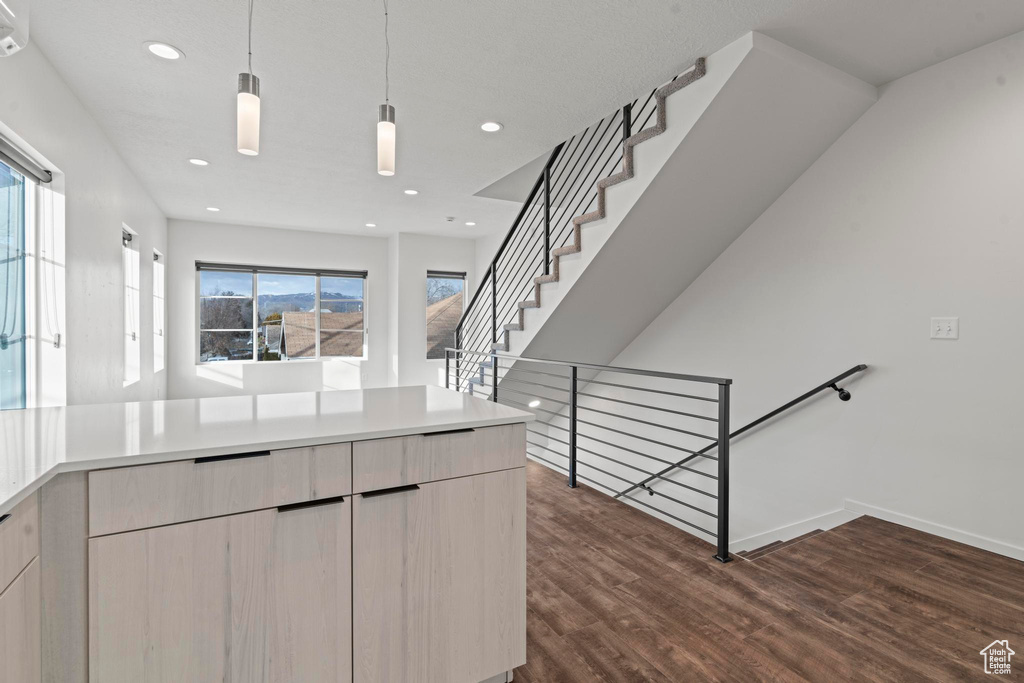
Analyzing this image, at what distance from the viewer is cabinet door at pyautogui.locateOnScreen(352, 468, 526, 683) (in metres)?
1.37

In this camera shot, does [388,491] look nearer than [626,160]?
Yes

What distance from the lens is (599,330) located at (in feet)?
13.8

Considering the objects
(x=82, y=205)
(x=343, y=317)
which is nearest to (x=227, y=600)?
(x=82, y=205)

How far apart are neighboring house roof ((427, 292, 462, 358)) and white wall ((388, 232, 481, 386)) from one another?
0.62 ft

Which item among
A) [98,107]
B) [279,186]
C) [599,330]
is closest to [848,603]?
[599,330]

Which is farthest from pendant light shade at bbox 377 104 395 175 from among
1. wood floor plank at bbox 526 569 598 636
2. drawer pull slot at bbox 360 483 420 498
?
wood floor plank at bbox 526 569 598 636

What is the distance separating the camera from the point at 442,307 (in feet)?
24.1

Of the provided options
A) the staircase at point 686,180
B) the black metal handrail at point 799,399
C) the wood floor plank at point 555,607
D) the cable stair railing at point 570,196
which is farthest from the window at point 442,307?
the wood floor plank at point 555,607

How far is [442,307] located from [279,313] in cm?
221

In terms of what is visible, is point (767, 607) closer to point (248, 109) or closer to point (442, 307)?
point (248, 109)

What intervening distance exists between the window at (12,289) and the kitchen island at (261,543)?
1.39 metres

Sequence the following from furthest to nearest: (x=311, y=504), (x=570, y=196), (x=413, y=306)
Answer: (x=413, y=306) < (x=570, y=196) < (x=311, y=504)

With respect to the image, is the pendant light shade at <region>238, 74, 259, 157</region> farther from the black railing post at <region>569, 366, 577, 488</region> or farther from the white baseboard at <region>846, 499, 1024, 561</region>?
the white baseboard at <region>846, 499, 1024, 561</region>

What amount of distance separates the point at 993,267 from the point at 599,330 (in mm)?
2415
